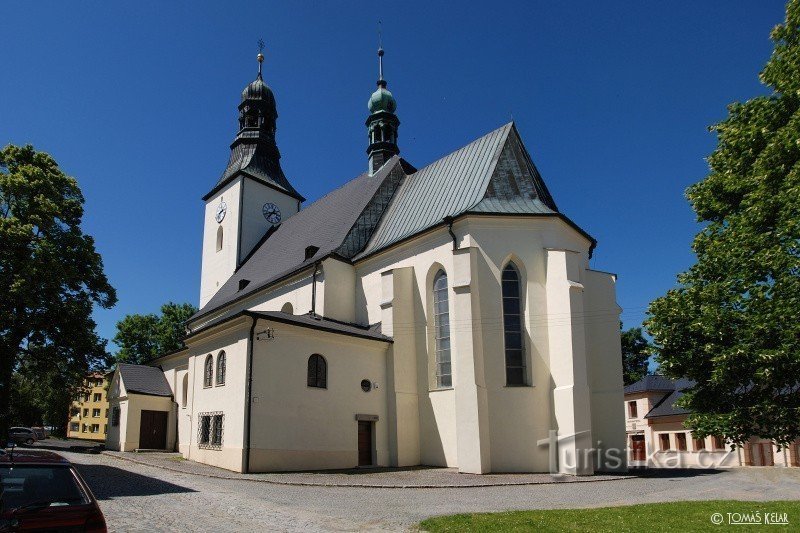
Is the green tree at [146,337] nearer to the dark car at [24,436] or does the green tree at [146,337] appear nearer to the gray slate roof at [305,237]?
the dark car at [24,436]

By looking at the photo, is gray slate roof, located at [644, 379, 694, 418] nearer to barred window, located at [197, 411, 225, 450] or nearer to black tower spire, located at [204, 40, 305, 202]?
black tower spire, located at [204, 40, 305, 202]

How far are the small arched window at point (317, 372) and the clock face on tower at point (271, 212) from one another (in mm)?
18850

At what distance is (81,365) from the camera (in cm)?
2547

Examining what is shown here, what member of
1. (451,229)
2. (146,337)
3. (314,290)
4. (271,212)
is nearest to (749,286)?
(451,229)

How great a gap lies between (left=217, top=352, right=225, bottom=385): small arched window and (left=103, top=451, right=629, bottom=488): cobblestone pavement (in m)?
2.86

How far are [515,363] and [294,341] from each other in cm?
756

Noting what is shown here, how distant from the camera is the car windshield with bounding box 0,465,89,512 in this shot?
5.50 m

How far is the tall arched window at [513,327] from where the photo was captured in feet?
65.7

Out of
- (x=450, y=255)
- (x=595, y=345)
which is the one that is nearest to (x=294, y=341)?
(x=450, y=255)

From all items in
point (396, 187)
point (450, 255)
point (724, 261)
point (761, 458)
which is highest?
point (396, 187)

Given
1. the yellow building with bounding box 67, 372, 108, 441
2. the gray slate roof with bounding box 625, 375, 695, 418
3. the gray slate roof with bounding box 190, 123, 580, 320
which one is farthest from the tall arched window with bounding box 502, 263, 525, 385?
the yellow building with bounding box 67, 372, 108, 441

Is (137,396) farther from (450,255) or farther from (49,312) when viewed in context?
(450,255)

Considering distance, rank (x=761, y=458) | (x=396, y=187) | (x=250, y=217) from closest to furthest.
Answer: (x=396, y=187) < (x=761, y=458) < (x=250, y=217)

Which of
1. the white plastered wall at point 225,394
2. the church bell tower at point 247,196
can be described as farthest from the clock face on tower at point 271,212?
the white plastered wall at point 225,394
